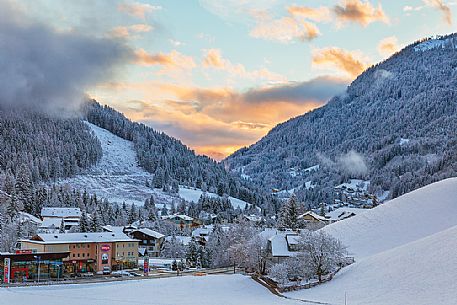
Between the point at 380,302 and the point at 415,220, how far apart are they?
122 feet

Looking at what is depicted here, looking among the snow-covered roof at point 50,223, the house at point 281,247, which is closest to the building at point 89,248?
the house at point 281,247

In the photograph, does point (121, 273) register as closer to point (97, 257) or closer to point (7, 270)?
point (97, 257)

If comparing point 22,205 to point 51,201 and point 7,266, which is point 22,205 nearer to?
point 51,201

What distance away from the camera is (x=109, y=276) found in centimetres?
7594

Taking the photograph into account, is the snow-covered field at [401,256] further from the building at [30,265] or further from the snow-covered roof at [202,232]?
the snow-covered roof at [202,232]

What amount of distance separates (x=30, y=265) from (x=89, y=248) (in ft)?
42.6

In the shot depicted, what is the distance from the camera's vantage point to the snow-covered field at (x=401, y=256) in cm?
3831

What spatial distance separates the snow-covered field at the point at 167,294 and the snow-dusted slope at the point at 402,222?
16.9 m

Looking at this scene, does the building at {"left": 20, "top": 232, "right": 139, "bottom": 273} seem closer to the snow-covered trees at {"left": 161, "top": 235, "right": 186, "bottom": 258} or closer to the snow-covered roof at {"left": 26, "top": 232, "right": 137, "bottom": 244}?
the snow-covered roof at {"left": 26, "top": 232, "right": 137, "bottom": 244}

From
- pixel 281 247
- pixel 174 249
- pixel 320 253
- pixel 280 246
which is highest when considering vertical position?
pixel 174 249

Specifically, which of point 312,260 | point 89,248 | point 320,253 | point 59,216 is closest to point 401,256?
point 320,253

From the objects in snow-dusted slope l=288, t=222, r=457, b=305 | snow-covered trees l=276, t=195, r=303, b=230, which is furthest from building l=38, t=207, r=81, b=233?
snow-dusted slope l=288, t=222, r=457, b=305

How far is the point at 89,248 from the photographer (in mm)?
82312

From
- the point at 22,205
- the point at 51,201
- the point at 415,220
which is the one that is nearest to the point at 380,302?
the point at 415,220
